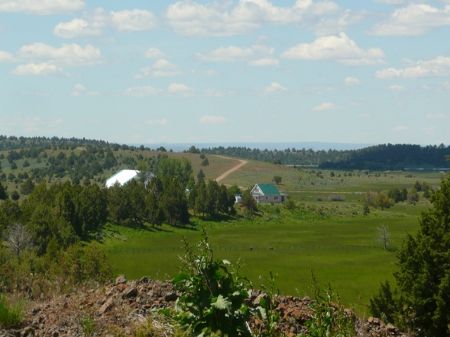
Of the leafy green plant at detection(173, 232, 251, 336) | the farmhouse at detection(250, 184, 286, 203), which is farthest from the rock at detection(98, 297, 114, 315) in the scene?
the farmhouse at detection(250, 184, 286, 203)

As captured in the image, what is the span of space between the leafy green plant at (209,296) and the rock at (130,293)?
4.10 m

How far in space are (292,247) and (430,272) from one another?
251 ft

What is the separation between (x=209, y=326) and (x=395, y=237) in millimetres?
110926

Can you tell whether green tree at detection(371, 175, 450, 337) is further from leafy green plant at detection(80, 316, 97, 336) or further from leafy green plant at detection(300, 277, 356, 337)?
leafy green plant at detection(300, 277, 356, 337)

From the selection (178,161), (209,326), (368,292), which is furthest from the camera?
(178,161)

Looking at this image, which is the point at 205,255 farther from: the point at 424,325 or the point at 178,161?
the point at 178,161

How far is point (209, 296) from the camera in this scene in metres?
7.36

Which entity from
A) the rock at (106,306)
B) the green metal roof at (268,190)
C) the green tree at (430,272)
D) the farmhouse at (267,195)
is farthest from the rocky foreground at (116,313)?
the green metal roof at (268,190)

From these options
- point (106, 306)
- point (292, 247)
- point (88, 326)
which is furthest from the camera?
point (292, 247)

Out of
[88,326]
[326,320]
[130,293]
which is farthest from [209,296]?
[130,293]

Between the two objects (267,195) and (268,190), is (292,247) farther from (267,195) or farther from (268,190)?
(268,190)

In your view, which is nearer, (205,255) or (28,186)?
(205,255)

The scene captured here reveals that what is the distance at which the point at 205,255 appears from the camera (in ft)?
24.1

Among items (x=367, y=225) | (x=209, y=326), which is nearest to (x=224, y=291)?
(x=209, y=326)
